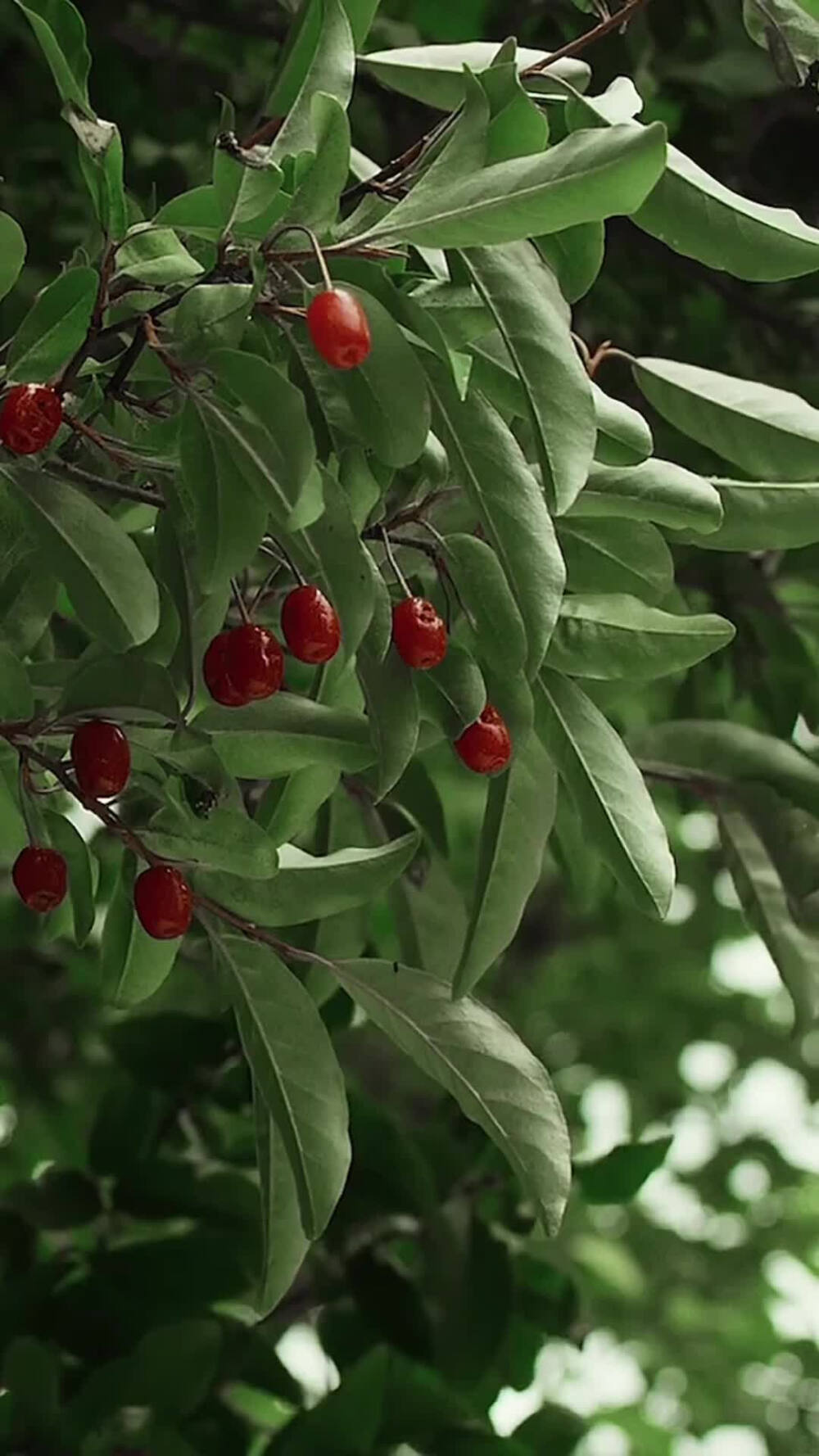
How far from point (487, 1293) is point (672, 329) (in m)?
0.99

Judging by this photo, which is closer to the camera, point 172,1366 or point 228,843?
point 228,843

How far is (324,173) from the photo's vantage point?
2.59 ft

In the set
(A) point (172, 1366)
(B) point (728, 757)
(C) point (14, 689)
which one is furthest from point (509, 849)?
(A) point (172, 1366)

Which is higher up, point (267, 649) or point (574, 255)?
point (574, 255)

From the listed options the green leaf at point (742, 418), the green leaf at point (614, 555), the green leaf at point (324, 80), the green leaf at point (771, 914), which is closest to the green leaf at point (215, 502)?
the green leaf at point (324, 80)

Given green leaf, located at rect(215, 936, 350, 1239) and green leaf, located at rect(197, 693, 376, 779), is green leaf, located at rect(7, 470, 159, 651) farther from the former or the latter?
green leaf, located at rect(215, 936, 350, 1239)

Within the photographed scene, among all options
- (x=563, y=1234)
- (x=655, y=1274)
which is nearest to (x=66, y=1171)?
(x=563, y=1234)

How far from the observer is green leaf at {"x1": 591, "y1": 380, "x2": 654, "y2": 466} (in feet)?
2.99

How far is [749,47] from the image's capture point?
6.27 feet

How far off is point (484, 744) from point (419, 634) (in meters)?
0.08

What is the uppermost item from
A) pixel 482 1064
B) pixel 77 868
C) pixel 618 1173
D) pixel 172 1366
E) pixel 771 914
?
pixel 77 868

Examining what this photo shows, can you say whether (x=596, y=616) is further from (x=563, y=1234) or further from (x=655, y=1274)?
(x=655, y=1274)

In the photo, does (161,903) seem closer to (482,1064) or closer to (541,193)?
(482,1064)

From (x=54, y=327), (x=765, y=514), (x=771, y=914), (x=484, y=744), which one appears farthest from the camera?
(x=771, y=914)
